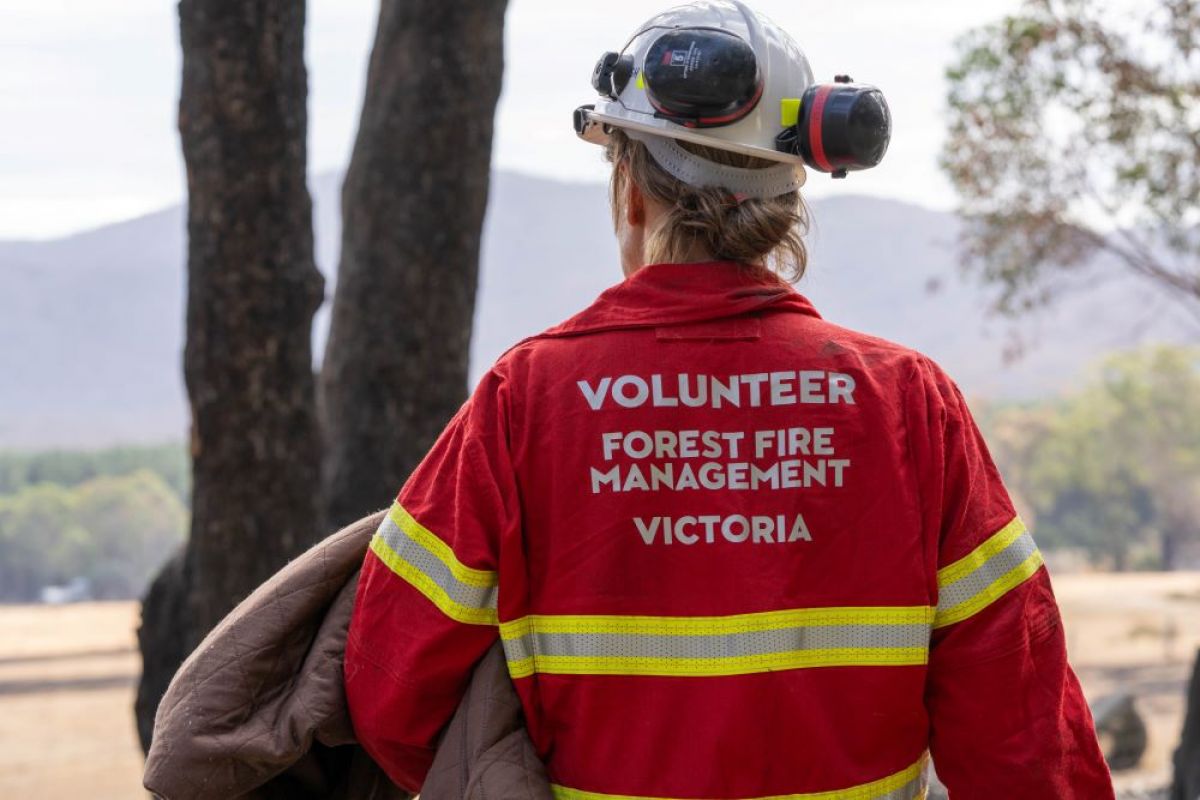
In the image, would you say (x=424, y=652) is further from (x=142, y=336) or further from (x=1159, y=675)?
(x=142, y=336)

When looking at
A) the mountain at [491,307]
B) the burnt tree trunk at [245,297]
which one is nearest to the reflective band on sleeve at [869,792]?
the burnt tree trunk at [245,297]

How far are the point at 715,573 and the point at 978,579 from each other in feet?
1.17

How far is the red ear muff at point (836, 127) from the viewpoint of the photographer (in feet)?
6.81

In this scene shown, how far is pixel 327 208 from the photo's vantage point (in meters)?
152

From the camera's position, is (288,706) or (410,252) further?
(410,252)

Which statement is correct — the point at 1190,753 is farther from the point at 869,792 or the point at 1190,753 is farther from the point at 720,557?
the point at 720,557

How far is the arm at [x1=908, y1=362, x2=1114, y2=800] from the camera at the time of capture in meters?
2.02

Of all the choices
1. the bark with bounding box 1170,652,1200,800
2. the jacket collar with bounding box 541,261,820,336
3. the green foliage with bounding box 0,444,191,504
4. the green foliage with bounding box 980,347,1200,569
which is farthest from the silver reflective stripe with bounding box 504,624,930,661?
the green foliage with bounding box 0,444,191,504

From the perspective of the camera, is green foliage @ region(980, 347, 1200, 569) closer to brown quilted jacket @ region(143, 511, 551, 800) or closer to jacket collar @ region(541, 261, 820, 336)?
jacket collar @ region(541, 261, 820, 336)

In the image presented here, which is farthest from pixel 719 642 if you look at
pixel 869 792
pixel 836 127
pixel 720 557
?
pixel 836 127

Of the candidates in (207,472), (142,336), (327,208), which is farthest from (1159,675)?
(327,208)

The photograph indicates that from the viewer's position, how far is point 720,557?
6.48 feet

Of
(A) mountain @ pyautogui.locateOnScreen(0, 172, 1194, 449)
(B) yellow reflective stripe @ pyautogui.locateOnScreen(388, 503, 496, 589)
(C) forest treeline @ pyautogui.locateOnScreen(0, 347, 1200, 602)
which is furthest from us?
(A) mountain @ pyautogui.locateOnScreen(0, 172, 1194, 449)

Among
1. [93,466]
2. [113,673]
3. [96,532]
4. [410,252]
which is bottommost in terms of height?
[93,466]
